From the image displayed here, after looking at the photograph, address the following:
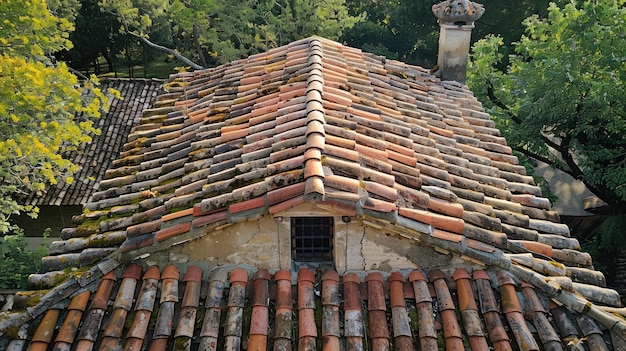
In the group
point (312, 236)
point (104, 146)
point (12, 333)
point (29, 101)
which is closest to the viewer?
point (12, 333)

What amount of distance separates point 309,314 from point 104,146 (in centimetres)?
1433

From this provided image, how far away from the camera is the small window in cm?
559

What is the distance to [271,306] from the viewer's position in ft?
16.7

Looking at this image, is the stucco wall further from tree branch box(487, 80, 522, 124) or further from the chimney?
tree branch box(487, 80, 522, 124)

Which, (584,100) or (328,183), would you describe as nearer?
(328,183)

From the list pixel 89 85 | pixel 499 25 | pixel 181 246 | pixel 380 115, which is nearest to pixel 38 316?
pixel 181 246

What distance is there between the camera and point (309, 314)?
490 centimetres

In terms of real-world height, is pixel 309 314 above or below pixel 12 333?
above

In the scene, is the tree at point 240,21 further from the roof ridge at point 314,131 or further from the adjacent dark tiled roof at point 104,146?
the roof ridge at point 314,131

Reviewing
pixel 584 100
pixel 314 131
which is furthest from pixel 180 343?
pixel 584 100

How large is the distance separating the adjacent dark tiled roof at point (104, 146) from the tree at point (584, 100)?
1173cm

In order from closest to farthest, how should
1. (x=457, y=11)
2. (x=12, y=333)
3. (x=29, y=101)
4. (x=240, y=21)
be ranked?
(x=12, y=333)
(x=457, y=11)
(x=29, y=101)
(x=240, y=21)

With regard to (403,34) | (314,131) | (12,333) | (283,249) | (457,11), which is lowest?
(12,333)

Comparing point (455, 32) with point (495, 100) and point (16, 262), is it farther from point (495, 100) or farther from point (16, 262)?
point (16, 262)
